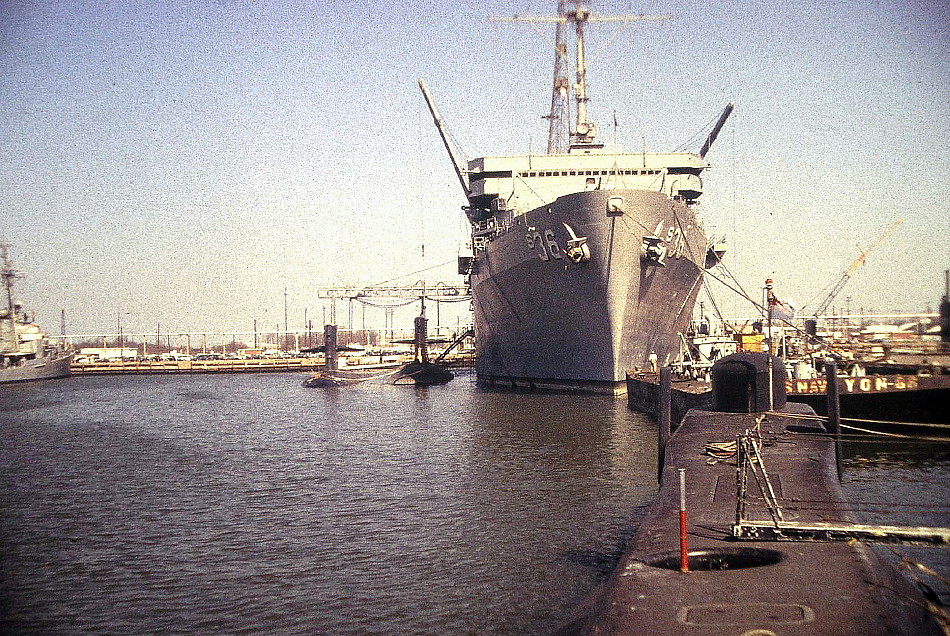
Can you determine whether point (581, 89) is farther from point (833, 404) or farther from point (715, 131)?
point (833, 404)

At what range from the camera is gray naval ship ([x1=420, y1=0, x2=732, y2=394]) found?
36.3 m

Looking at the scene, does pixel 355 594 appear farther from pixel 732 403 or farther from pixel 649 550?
pixel 732 403

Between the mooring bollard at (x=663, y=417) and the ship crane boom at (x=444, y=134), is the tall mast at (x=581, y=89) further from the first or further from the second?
the mooring bollard at (x=663, y=417)

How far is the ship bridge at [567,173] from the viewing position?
160ft

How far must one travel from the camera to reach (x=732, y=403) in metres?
18.6

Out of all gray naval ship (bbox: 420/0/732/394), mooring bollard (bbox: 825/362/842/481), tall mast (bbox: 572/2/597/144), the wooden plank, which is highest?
tall mast (bbox: 572/2/597/144)

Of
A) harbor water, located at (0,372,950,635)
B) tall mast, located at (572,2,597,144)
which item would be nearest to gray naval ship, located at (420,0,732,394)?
tall mast, located at (572,2,597,144)

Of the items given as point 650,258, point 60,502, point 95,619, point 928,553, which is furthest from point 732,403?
point 650,258

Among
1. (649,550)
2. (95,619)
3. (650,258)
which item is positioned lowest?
(95,619)

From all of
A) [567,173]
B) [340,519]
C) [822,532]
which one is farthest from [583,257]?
[822,532]

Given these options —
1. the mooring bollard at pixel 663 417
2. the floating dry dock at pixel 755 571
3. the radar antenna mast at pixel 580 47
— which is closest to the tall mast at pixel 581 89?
the radar antenna mast at pixel 580 47

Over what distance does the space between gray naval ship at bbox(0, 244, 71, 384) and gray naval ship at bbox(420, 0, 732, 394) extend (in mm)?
52502

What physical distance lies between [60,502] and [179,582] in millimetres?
8666

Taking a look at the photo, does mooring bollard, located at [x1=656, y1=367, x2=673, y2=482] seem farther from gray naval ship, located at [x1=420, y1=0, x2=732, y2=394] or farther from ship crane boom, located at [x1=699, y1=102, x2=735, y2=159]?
ship crane boom, located at [x1=699, y1=102, x2=735, y2=159]
